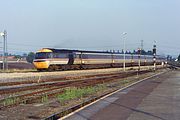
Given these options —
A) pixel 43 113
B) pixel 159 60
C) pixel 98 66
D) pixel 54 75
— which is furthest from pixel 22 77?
pixel 159 60

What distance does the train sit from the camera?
5506 cm

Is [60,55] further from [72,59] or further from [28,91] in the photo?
[28,91]

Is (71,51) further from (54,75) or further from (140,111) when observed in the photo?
(140,111)

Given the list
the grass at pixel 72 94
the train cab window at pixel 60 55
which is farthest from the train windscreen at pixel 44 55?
the grass at pixel 72 94

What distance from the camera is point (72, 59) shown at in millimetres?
61688

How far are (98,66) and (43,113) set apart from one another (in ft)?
195

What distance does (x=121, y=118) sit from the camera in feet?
40.4

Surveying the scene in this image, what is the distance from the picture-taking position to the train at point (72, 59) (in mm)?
55062

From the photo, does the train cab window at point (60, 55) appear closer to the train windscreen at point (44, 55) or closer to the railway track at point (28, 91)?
the train windscreen at point (44, 55)

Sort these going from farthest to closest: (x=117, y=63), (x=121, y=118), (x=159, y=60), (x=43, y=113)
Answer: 1. (x=159, y=60)
2. (x=117, y=63)
3. (x=43, y=113)
4. (x=121, y=118)

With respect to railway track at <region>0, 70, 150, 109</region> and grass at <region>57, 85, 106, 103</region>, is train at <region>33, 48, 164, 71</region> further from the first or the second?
grass at <region>57, 85, 106, 103</region>

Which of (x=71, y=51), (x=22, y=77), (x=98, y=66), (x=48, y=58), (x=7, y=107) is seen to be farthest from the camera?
(x=98, y=66)

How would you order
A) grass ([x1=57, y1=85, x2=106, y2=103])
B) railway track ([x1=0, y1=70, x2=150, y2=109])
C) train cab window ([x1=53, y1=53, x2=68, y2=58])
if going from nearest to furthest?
railway track ([x1=0, y1=70, x2=150, y2=109]) < grass ([x1=57, y1=85, x2=106, y2=103]) < train cab window ([x1=53, y1=53, x2=68, y2=58])

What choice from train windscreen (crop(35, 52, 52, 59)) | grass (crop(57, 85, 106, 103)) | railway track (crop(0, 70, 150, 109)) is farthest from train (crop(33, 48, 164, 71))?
grass (crop(57, 85, 106, 103))
